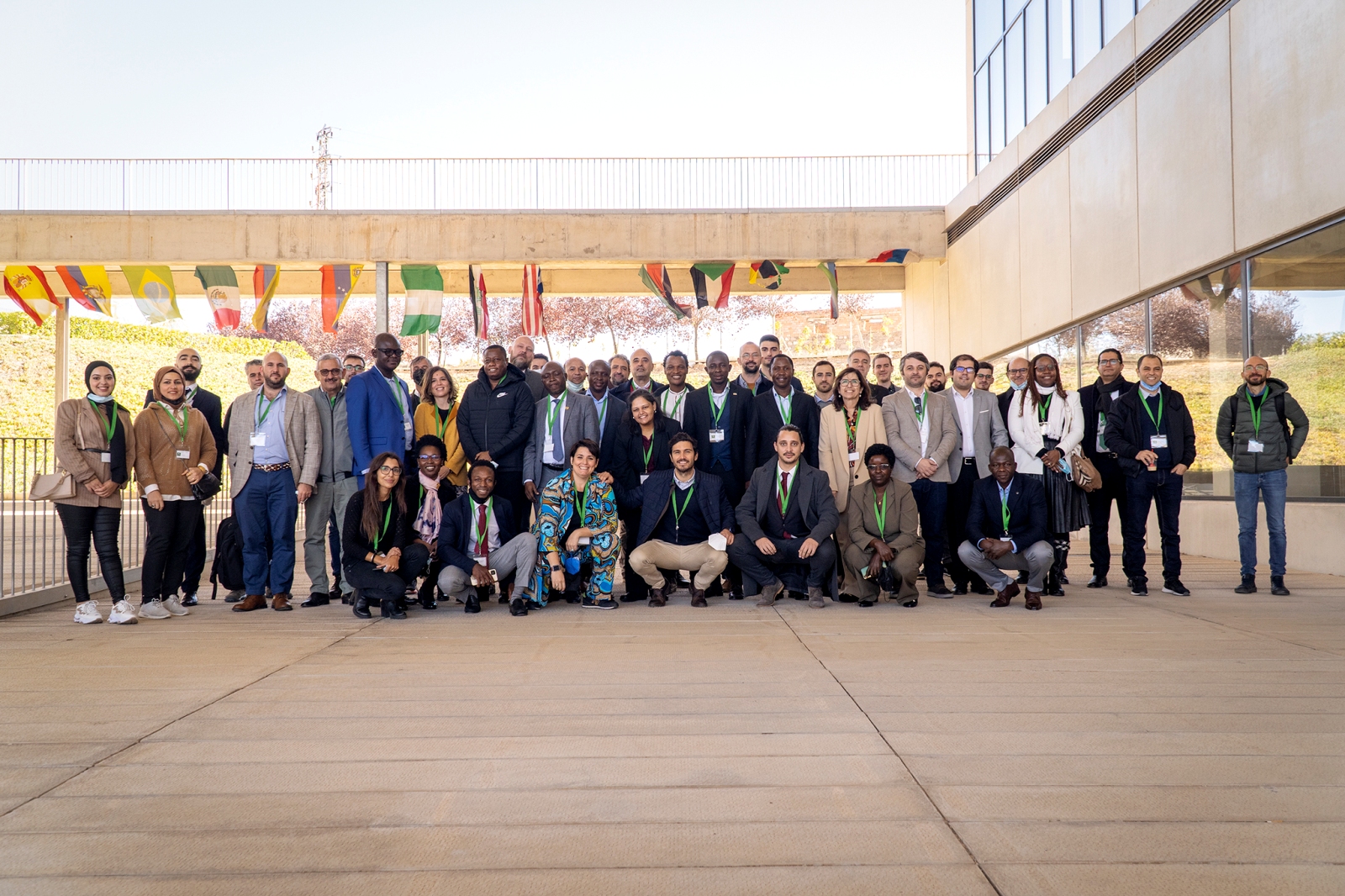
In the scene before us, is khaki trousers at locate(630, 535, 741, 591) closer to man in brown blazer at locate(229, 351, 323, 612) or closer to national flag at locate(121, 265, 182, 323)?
man in brown blazer at locate(229, 351, 323, 612)

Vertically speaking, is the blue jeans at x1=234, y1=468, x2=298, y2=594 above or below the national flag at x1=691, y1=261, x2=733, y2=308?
below

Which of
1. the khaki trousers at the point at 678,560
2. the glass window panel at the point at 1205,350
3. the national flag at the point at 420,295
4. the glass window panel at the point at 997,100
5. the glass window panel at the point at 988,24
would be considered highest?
the glass window panel at the point at 988,24

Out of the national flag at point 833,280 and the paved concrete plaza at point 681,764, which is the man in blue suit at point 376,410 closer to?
the paved concrete plaza at point 681,764

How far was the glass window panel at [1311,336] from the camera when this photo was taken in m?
7.45

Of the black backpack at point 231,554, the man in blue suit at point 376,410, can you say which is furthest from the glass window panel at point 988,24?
the black backpack at point 231,554

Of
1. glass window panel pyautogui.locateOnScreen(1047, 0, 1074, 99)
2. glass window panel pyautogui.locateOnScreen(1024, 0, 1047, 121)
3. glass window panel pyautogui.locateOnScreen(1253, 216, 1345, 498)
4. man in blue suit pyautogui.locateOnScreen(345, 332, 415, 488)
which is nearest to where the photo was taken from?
man in blue suit pyautogui.locateOnScreen(345, 332, 415, 488)

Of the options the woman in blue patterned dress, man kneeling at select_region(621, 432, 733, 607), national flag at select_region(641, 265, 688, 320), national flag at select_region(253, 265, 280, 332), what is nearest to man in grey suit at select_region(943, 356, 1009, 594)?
man kneeling at select_region(621, 432, 733, 607)

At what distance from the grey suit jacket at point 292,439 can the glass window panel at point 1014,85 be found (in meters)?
10.6

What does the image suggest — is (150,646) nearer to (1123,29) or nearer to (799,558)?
(799,558)

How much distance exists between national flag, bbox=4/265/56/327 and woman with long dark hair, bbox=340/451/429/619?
13.5 m

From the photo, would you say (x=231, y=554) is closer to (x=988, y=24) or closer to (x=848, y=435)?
(x=848, y=435)

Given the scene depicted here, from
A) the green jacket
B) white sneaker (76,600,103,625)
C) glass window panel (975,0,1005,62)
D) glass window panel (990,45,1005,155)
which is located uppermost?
glass window panel (975,0,1005,62)

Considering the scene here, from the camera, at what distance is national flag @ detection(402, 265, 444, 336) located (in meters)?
16.1

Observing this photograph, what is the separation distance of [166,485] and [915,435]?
16.0ft
